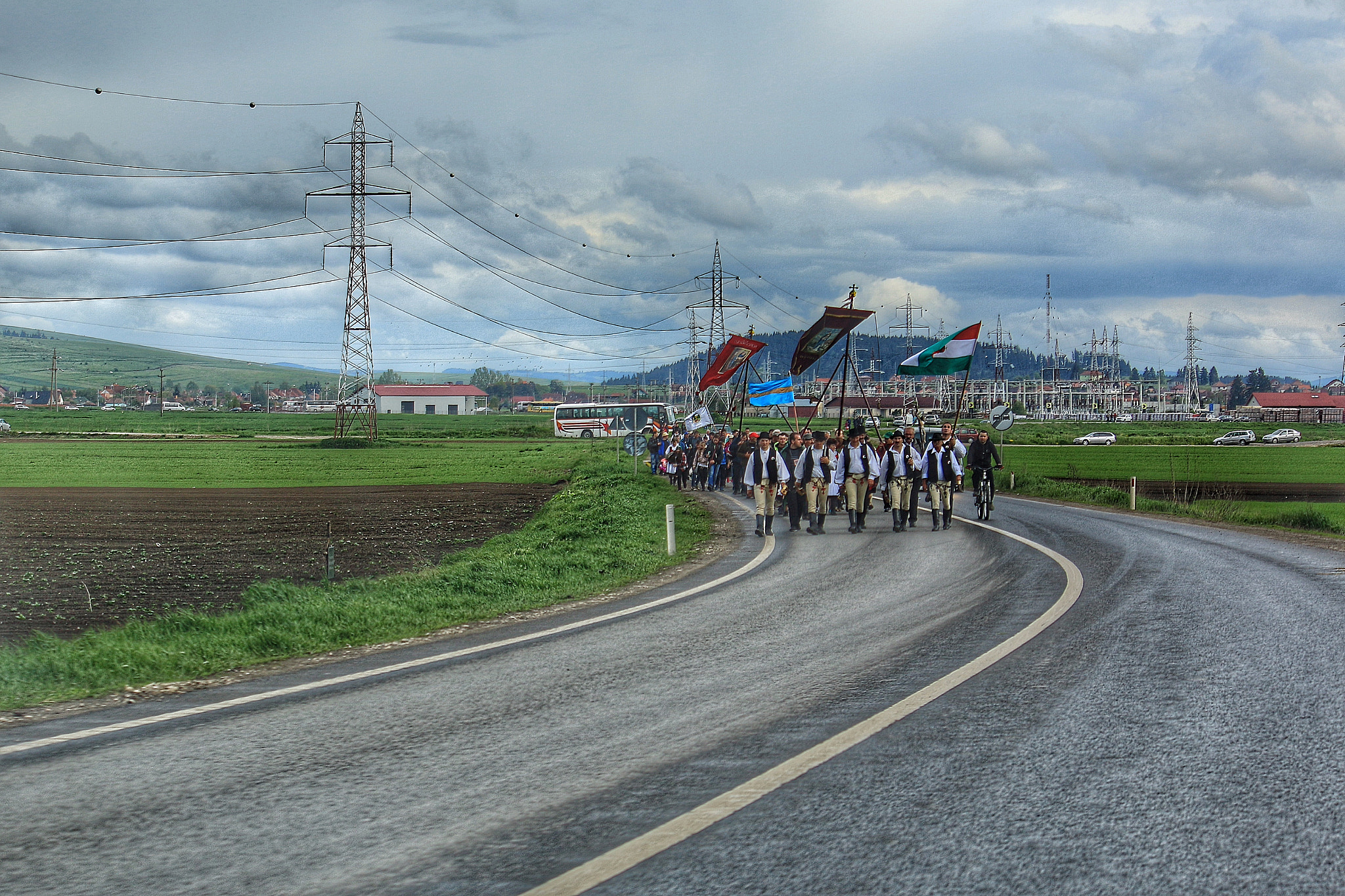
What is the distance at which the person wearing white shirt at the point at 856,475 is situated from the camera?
63.4 feet

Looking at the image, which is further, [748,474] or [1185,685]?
[748,474]

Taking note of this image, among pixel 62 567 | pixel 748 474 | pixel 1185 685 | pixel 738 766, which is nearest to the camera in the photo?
pixel 738 766

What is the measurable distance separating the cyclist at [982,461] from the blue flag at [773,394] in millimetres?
16145

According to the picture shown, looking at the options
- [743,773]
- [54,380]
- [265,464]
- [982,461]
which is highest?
[54,380]

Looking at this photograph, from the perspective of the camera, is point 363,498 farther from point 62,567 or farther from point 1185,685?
point 1185,685

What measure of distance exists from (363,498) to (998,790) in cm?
3161

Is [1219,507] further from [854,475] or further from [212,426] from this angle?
[212,426]

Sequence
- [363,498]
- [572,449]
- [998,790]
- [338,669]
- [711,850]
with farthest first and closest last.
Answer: [572,449]
[363,498]
[338,669]
[998,790]
[711,850]

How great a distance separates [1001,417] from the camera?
28.2 m

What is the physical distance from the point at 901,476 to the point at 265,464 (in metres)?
41.4

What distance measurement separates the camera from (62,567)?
17938mm

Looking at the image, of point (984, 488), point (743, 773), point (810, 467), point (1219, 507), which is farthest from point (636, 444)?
point (743, 773)

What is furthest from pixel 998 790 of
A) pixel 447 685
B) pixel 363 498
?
pixel 363 498

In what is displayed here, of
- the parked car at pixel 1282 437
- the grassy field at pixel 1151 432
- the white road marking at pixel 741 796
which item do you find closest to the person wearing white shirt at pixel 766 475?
the white road marking at pixel 741 796
